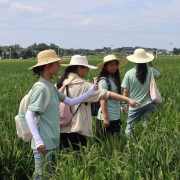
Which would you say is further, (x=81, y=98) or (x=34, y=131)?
(x=81, y=98)

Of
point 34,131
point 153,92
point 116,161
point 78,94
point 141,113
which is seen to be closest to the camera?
point 116,161

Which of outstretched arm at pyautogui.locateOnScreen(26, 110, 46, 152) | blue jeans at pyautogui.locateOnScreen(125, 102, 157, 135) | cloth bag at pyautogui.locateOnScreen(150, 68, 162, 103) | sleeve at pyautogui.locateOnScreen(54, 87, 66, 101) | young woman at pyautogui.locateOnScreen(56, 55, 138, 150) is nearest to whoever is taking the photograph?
outstretched arm at pyautogui.locateOnScreen(26, 110, 46, 152)

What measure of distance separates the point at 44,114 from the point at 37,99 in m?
0.17

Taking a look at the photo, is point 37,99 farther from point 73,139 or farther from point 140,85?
point 140,85

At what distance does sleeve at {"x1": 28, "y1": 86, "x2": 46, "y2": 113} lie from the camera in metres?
2.93

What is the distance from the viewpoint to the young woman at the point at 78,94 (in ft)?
11.4

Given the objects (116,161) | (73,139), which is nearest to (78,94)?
(73,139)

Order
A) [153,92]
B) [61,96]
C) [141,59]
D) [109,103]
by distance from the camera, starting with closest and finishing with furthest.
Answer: [61,96] → [109,103] → [153,92] → [141,59]

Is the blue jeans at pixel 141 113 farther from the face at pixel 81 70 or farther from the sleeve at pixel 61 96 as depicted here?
the sleeve at pixel 61 96

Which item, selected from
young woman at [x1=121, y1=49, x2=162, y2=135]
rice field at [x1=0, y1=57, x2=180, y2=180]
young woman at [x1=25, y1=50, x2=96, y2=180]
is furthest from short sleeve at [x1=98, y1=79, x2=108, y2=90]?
young woman at [x1=25, y1=50, x2=96, y2=180]

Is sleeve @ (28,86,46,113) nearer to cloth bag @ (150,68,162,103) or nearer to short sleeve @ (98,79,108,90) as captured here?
short sleeve @ (98,79,108,90)

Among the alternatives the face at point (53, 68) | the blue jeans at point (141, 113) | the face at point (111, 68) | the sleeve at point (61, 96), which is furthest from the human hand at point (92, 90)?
the blue jeans at point (141, 113)

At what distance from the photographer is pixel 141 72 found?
175 inches

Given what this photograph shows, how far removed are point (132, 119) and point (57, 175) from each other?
1.99 metres
